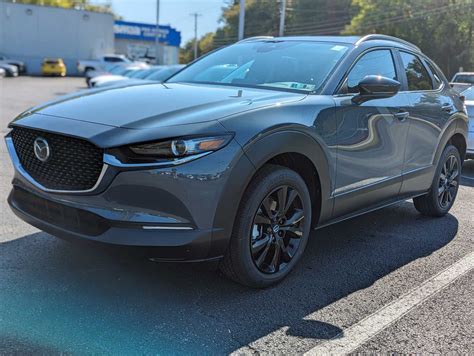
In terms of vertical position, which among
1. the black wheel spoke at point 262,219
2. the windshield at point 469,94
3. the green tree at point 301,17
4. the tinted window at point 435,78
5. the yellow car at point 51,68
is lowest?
the yellow car at point 51,68

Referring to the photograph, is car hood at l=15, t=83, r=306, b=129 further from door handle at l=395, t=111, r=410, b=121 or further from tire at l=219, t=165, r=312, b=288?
door handle at l=395, t=111, r=410, b=121

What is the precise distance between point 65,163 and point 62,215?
32 cm

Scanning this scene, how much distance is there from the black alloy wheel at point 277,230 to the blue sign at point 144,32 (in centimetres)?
6004

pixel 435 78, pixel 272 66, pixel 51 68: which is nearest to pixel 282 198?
pixel 272 66

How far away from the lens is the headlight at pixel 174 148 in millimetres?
2984

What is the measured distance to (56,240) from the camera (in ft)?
14.0

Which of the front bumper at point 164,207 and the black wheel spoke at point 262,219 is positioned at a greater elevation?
the front bumper at point 164,207

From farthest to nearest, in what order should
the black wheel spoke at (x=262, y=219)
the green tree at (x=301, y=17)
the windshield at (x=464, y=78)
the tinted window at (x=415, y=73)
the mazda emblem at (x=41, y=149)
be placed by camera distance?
1. the green tree at (x=301, y=17)
2. the windshield at (x=464, y=78)
3. the tinted window at (x=415, y=73)
4. the black wheel spoke at (x=262, y=219)
5. the mazda emblem at (x=41, y=149)

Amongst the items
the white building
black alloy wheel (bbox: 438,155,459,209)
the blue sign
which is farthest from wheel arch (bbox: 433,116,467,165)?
the blue sign

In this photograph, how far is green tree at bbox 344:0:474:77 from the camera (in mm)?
37000

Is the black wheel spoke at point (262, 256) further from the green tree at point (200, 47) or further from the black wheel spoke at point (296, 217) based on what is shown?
the green tree at point (200, 47)

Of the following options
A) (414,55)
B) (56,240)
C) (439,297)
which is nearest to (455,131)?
(414,55)

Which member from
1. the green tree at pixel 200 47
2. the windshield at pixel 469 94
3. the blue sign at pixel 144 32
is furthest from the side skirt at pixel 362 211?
the green tree at pixel 200 47

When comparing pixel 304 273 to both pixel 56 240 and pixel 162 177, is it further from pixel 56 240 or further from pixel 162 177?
pixel 56 240
